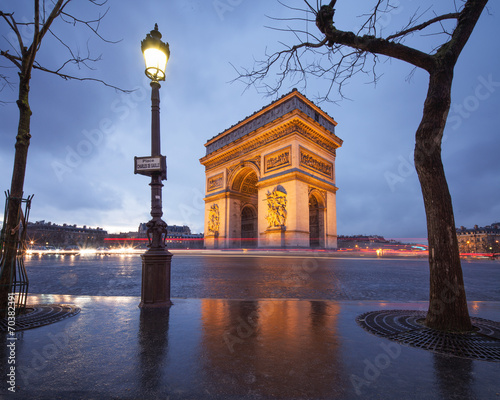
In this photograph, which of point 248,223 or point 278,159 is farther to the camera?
point 248,223

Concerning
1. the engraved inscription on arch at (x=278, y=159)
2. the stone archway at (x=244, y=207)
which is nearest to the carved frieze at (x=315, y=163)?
the engraved inscription on arch at (x=278, y=159)

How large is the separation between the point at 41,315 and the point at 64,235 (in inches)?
3565

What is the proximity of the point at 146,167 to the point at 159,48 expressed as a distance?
1687 millimetres

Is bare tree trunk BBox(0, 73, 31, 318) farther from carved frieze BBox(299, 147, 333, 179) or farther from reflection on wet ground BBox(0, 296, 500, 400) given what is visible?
carved frieze BBox(299, 147, 333, 179)

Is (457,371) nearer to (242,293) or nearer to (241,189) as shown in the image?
(242,293)

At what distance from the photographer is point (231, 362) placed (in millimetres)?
1932

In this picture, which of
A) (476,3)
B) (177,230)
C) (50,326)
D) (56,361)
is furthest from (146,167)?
(177,230)

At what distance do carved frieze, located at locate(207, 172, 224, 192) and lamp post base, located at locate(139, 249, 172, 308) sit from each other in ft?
88.8

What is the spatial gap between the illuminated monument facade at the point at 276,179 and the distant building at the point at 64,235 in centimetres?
5745

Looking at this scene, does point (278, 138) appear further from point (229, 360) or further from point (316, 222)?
point (229, 360)

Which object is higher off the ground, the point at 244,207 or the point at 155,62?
the point at 244,207

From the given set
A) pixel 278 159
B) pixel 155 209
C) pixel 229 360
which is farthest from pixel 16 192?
pixel 278 159

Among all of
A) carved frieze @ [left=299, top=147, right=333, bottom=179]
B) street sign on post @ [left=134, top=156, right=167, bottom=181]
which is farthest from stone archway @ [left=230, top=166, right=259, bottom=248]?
street sign on post @ [left=134, top=156, right=167, bottom=181]

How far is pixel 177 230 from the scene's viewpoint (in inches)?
3802
